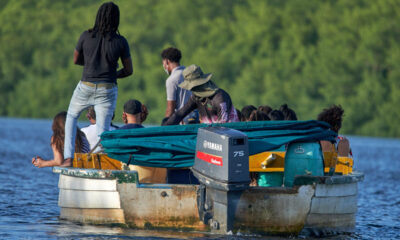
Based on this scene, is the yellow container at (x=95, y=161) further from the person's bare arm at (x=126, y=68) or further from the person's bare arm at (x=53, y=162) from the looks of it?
the person's bare arm at (x=126, y=68)

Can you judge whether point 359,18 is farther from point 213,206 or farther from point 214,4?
point 213,206

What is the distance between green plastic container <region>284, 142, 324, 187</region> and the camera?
26.3ft

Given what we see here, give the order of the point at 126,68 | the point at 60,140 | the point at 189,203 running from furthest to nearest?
1. the point at 60,140
2. the point at 126,68
3. the point at 189,203

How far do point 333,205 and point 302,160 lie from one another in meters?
0.73

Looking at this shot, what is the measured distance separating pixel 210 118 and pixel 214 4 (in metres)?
52.0

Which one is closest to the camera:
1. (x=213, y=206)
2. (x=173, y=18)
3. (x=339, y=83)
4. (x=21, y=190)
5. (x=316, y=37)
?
(x=213, y=206)

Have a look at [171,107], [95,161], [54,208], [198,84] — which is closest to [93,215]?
[95,161]

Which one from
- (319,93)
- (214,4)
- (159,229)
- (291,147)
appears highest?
(214,4)

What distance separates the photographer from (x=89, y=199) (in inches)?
332

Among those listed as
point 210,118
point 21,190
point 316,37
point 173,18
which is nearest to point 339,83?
point 316,37

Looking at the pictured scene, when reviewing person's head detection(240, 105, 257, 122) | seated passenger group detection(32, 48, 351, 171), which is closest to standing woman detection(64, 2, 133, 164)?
seated passenger group detection(32, 48, 351, 171)

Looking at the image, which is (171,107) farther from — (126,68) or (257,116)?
(126,68)

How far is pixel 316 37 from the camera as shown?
5003cm

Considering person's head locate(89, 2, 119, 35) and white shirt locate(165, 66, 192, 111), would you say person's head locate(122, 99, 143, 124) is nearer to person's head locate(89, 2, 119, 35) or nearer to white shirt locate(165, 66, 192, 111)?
person's head locate(89, 2, 119, 35)
